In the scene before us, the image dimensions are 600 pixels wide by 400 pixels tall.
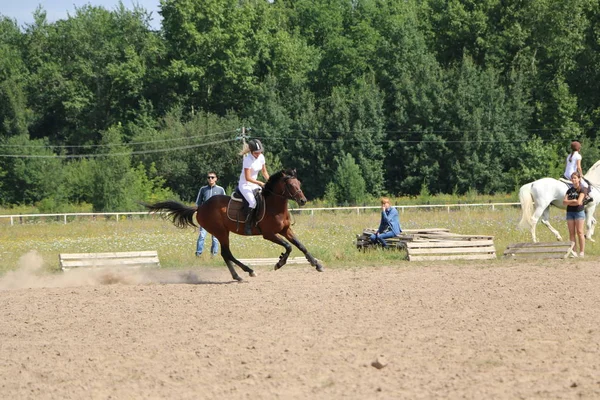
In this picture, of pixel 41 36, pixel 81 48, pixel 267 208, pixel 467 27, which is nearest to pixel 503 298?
pixel 267 208

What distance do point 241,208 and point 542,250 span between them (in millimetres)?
7230

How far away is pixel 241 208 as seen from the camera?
57.6 ft

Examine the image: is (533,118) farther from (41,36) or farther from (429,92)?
(41,36)

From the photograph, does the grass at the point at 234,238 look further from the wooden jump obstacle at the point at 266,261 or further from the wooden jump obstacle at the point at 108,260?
the wooden jump obstacle at the point at 108,260

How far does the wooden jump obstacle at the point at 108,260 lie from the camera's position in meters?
20.5

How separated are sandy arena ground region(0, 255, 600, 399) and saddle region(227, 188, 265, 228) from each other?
48.9 inches

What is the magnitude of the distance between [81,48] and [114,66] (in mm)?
7490

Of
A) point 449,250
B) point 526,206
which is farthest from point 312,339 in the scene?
point 526,206

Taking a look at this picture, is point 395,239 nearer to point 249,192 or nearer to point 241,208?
point 241,208

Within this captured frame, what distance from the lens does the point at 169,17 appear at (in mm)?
77750

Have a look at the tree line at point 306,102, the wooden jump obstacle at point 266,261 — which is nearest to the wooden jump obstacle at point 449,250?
the wooden jump obstacle at point 266,261

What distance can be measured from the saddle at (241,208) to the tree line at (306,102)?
3815 centimetres

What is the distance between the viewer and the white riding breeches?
56.7 ft

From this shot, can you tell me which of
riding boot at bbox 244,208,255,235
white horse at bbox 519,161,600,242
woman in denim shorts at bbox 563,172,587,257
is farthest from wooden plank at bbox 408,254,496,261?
riding boot at bbox 244,208,255,235
